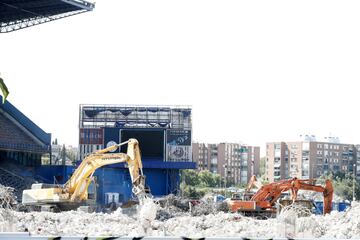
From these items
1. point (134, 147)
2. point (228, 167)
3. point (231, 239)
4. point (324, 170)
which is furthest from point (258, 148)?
point (231, 239)

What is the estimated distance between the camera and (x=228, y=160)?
160 meters

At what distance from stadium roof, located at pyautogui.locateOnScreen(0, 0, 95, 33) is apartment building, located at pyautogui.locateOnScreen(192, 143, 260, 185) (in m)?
82.6

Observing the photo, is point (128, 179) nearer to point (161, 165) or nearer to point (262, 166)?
point (161, 165)

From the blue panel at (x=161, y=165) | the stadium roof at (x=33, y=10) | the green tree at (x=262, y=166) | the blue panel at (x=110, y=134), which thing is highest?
the stadium roof at (x=33, y=10)

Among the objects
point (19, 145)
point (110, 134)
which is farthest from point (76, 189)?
point (19, 145)

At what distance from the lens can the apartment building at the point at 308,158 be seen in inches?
5595

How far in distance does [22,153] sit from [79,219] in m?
37.1

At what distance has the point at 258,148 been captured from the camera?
174 m

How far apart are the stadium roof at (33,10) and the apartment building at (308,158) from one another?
79.3 m

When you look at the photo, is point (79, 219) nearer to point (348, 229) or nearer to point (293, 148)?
point (348, 229)

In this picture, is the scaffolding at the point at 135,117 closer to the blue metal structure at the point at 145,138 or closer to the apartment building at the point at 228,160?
the blue metal structure at the point at 145,138

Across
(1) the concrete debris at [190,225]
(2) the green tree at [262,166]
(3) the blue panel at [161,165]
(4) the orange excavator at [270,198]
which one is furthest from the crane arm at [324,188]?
(2) the green tree at [262,166]

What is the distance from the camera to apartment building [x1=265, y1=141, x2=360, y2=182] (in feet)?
466

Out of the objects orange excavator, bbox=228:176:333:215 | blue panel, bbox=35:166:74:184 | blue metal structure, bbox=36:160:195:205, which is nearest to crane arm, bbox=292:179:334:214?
orange excavator, bbox=228:176:333:215
